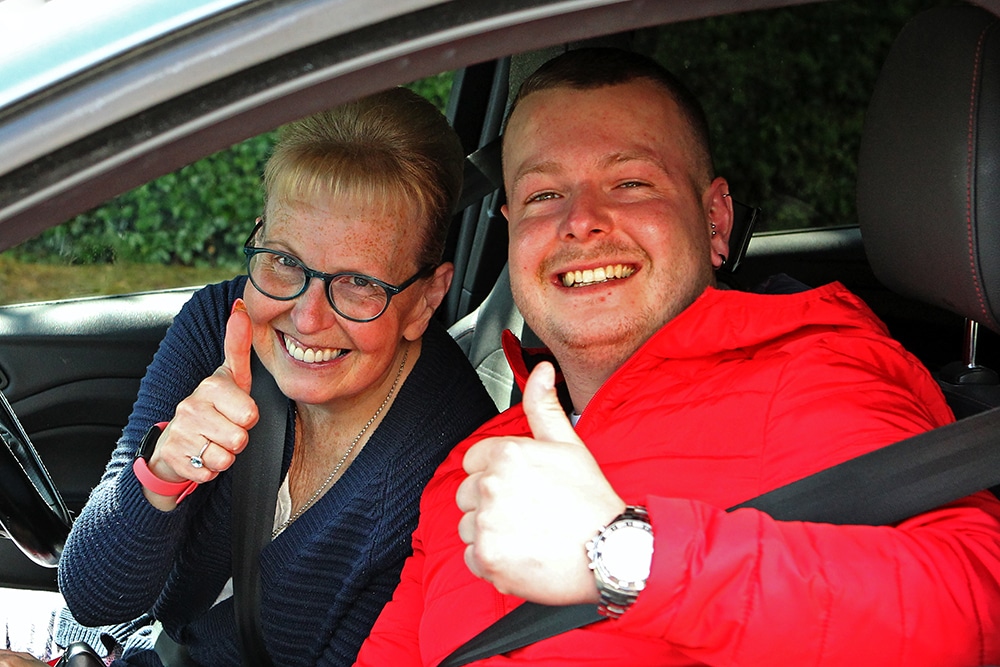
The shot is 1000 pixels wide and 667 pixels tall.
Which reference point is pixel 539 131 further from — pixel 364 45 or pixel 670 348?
pixel 364 45

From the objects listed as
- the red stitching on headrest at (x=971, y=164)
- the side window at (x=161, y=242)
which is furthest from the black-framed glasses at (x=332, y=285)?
the side window at (x=161, y=242)

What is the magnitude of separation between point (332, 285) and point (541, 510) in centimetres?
87

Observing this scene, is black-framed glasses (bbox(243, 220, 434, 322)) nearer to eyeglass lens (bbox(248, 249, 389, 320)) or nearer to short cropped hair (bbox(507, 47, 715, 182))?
eyeglass lens (bbox(248, 249, 389, 320))

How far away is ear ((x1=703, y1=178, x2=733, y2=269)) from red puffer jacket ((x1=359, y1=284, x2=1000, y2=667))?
421mm

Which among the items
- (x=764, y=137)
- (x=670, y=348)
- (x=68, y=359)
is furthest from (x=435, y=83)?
(x=670, y=348)

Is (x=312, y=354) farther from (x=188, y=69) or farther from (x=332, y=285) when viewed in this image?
(x=188, y=69)

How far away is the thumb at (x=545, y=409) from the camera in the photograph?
133 cm

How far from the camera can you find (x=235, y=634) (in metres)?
2.11

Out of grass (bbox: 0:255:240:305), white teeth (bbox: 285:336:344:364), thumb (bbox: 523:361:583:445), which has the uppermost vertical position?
thumb (bbox: 523:361:583:445)

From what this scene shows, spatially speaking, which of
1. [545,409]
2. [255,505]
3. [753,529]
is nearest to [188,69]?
[545,409]

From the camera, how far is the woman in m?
2.02

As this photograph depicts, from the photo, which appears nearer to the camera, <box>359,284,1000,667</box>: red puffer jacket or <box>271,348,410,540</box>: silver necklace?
<box>359,284,1000,667</box>: red puffer jacket

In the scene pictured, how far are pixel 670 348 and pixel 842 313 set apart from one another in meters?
0.25

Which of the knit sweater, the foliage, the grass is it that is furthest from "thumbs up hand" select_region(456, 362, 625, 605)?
the grass
